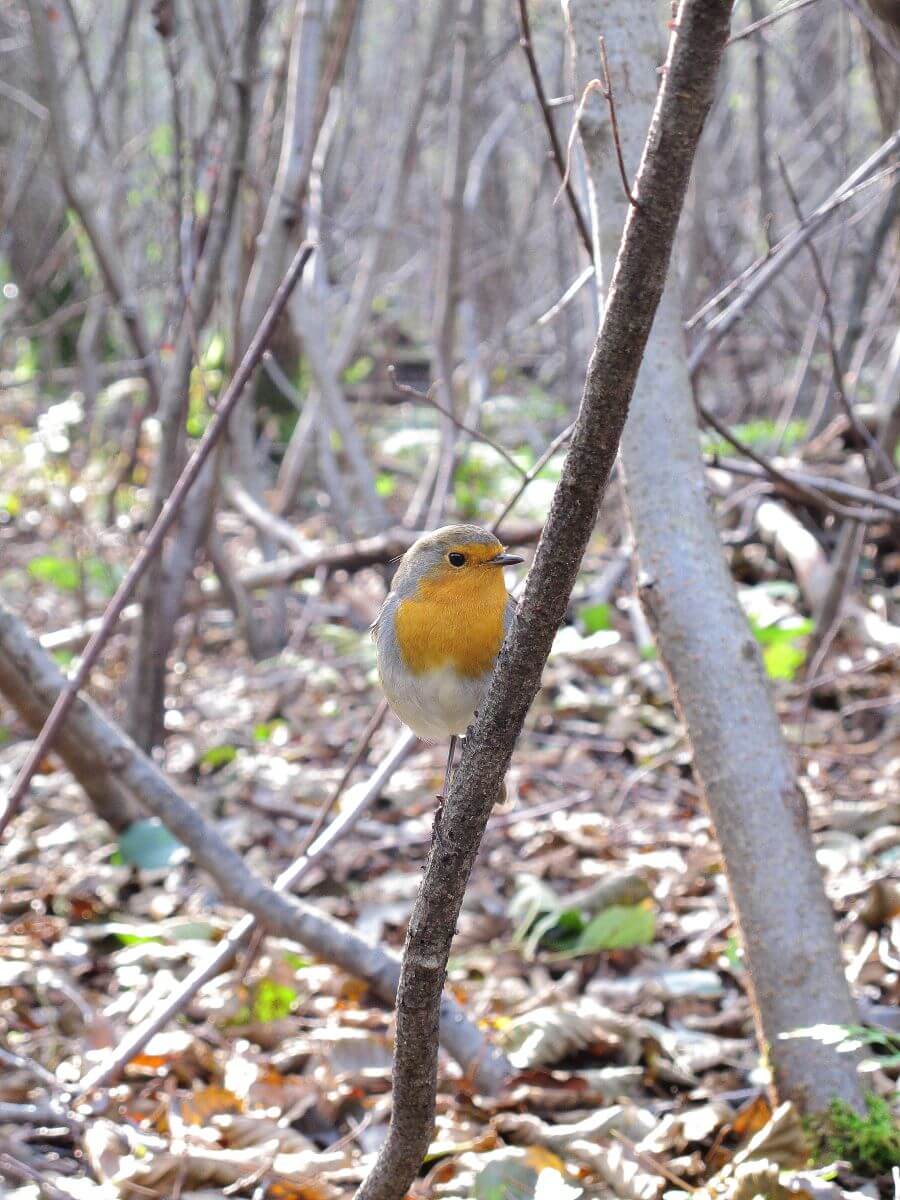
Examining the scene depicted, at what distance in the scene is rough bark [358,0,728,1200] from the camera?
1247mm

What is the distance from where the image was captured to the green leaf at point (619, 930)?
3461 millimetres

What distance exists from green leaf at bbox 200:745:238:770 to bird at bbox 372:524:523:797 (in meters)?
2.75

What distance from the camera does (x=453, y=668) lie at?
8.30 feet

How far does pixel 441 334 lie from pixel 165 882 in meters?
3.50

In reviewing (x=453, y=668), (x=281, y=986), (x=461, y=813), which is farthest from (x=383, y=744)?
(x=461, y=813)

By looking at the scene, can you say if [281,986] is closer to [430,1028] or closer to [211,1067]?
[211,1067]

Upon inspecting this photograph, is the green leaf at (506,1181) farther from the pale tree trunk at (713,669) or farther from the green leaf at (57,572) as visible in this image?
the green leaf at (57,572)

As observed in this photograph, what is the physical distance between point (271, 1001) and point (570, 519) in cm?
251

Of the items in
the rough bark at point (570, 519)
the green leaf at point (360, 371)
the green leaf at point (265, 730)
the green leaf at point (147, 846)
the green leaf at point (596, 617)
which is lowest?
the rough bark at point (570, 519)

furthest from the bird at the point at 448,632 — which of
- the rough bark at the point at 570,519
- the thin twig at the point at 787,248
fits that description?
the rough bark at the point at 570,519

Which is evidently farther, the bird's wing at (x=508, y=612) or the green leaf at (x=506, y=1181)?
the bird's wing at (x=508, y=612)

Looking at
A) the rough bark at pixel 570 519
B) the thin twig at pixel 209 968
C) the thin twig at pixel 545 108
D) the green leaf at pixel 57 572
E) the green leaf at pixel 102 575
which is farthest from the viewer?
the green leaf at pixel 57 572

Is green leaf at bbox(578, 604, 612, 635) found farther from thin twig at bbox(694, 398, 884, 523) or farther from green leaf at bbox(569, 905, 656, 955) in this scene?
green leaf at bbox(569, 905, 656, 955)

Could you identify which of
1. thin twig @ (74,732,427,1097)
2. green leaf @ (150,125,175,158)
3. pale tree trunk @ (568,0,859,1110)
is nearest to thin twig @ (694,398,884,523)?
pale tree trunk @ (568,0,859,1110)
